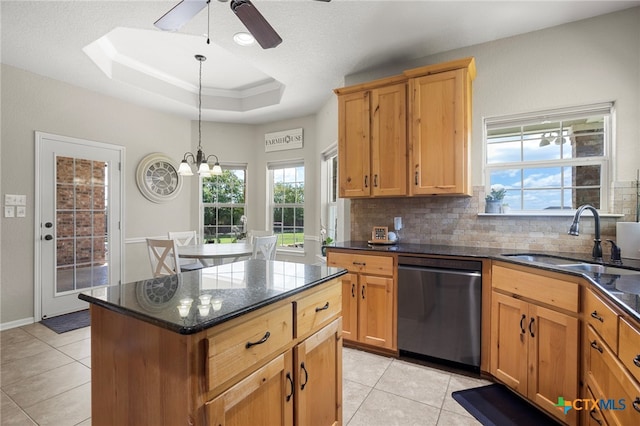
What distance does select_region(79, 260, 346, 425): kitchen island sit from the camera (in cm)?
90

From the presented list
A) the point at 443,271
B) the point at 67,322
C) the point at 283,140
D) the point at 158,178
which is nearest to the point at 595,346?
the point at 443,271

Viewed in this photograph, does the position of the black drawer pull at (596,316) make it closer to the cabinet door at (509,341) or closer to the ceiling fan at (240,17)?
the cabinet door at (509,341)

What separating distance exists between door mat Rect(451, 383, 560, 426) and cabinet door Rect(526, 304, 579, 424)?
0.30 ft

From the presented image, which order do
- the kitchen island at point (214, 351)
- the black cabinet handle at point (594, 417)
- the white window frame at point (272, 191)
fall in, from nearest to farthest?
the kitchen island at point (214, 351) < the black cabinet handle at point (594, 417) < the white window frame at point (272, 191)

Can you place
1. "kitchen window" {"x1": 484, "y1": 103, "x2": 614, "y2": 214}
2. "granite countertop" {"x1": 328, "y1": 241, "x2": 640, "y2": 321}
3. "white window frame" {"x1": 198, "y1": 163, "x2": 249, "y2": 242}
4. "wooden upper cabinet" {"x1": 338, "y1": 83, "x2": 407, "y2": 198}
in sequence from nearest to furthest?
"granite countertop" {"x1": 328, "y1": 241, "x2": 640, "y2": 321}, "kitchen window" {"x1": 484, "y1": 103, "x2": 614, "y2": 214}, "wooden upper cabinet" {"x1": 338, "y1": 83, "x2": 407, "y2": 198}, "white window frame" {"x1": 198, "y1": 163, "x2": 249, "y2": 242}

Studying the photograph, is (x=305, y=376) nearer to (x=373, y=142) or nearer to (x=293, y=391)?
(x=293, y=391)

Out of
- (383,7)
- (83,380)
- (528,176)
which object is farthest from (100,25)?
(528,176)

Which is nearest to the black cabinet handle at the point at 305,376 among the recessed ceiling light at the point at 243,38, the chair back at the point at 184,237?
the recessed ceiling light at the point at 243,38

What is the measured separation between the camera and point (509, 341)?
6.81 feet

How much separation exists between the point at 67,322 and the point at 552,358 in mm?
4494

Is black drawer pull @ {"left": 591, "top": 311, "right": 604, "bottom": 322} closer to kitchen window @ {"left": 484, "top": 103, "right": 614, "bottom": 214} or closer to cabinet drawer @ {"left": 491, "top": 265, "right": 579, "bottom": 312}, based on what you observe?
cabinet drawer @ {"left": 491, "top": 265, "right": 579, "bottom": 312}

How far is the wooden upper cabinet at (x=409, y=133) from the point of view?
2.57 metres

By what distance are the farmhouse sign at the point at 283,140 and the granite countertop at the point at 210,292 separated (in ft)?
11.3

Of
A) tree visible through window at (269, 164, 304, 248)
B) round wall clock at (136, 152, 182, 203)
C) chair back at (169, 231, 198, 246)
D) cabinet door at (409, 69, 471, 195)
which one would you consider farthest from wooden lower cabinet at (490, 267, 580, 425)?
round wall clock at (136, 152, 182, 203)
